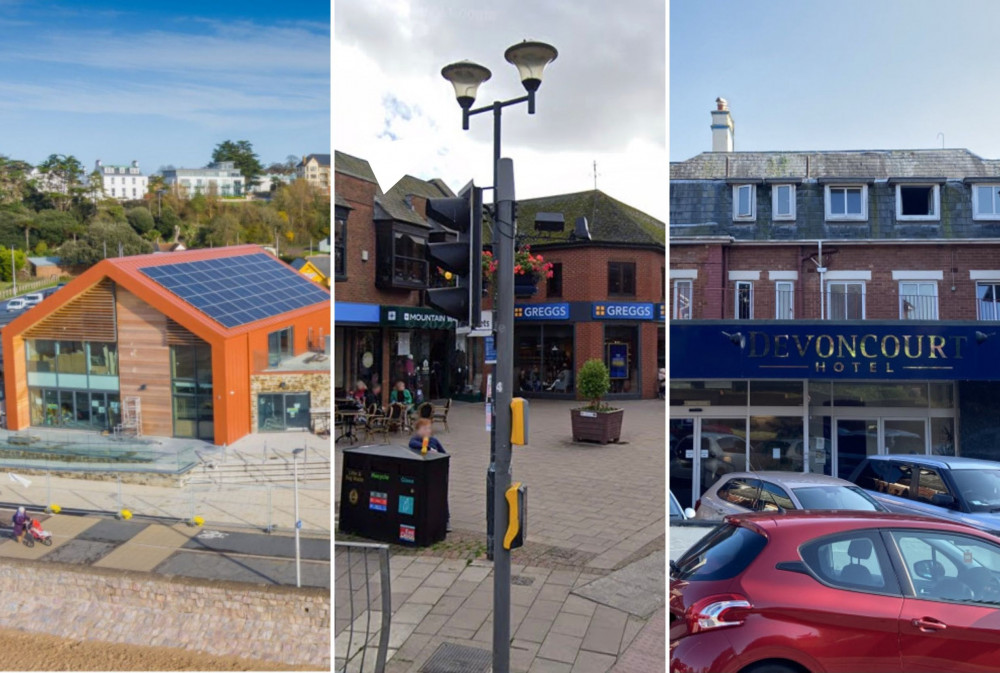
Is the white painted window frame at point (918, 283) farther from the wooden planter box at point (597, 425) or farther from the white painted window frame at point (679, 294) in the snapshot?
the wooden planter box at point (597, 425)

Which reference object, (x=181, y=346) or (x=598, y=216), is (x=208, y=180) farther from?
(x=598, y=216)

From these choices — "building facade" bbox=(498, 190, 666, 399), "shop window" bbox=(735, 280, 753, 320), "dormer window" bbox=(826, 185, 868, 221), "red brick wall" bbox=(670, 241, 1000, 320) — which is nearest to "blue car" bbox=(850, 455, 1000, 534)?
"building facade" bbox=(498, 190, 666, 399)

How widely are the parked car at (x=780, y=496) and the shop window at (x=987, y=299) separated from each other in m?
6.34

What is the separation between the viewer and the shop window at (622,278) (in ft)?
12.0

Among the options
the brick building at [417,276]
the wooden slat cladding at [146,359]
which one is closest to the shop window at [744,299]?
the brick building at [417,276]

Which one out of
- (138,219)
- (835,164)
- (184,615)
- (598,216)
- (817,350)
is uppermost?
(835,164)

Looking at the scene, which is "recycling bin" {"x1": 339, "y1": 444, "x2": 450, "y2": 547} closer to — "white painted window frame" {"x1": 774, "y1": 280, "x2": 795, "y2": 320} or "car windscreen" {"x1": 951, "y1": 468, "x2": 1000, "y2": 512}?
"car windscreen" {"x1": 951, "y1": 468, "x2": 1000, "y2": 512}

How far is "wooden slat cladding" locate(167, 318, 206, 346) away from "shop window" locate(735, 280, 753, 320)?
7.11 meters

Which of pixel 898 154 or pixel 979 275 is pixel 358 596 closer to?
pixel 979 275

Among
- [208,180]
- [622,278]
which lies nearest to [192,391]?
[208,180]

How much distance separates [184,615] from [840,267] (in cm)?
884

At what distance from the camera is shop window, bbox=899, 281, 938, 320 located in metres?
9.10

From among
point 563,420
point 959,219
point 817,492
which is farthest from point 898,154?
point 817,492

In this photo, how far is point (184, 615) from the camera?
4848 millimetres
